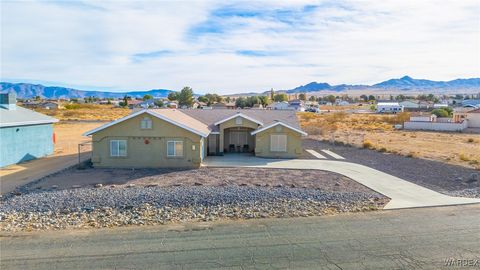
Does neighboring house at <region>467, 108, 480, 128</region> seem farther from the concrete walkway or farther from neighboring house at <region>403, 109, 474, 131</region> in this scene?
the concrete walkway

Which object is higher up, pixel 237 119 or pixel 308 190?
pixel 237 119

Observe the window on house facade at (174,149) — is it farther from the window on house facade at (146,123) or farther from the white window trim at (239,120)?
the white window trim at (239,120)

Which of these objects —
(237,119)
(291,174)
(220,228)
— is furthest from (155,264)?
(237,119)

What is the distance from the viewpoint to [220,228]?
1295 cm

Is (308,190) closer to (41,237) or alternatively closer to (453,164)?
(41,237)

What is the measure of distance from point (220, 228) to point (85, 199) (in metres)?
6.95

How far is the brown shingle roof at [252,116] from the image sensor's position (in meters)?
30.1

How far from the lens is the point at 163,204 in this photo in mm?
15562

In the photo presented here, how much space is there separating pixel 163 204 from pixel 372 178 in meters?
12.1

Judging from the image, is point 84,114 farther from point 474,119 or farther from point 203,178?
point 474,119

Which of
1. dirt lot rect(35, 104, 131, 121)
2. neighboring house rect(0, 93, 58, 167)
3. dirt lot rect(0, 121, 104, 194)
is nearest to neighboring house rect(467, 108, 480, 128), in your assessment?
dirt lot rect(0, 121, 104, 194)

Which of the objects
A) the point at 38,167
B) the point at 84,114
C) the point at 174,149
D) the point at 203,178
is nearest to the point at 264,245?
the point at 203,178

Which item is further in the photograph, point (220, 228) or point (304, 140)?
point (304, 140)

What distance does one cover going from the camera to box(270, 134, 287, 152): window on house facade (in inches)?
1112
